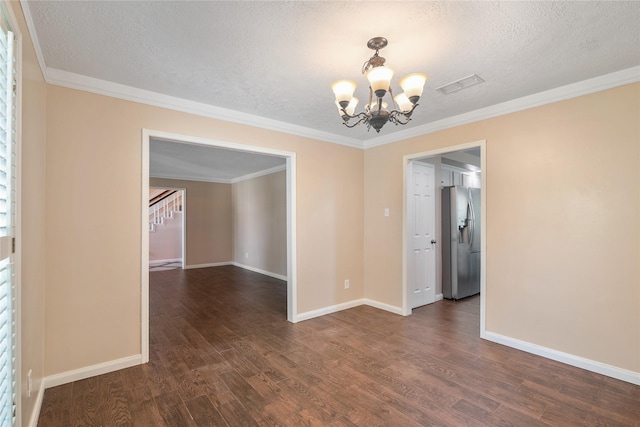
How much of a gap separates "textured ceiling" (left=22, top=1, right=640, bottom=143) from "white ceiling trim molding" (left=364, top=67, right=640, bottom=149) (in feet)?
0.28

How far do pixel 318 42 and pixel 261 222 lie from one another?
5.68m

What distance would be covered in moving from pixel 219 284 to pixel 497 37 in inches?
227

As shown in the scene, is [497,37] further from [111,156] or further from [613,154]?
[111,156]

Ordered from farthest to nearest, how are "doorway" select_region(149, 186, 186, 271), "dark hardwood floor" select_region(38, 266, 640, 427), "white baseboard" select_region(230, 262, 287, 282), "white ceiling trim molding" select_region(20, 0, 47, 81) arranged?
"doorway" select_region(149, 186, 186, 271)
"white baseboard" select_region(230, 262, 287, 282)
"dark hardwood floor" select_region(38, 266, 640, 427)
"white ceiling trim molding" select_region(20, 0, 47, 81)

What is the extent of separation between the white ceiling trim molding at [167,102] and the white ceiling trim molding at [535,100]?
4.41 ft

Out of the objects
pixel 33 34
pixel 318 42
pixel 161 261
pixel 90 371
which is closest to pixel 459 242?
pixel 318 42

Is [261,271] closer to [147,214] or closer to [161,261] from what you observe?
[161,261]

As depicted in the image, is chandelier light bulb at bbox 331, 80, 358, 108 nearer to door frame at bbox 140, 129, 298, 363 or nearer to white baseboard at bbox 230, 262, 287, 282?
door frame at bbox 140, 129, 298, 363

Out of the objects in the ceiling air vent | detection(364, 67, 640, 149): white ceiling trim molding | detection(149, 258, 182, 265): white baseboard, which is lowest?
detection(149, 258, 182, 265): white baseboard

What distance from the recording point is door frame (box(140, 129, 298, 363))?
9.09ft

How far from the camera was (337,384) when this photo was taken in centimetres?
241

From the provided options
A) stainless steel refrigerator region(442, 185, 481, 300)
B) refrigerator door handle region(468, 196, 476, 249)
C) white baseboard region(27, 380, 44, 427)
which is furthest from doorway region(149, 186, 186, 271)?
refrigerator door handle region(468, 196, 476, 249)

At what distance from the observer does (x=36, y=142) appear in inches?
80.4

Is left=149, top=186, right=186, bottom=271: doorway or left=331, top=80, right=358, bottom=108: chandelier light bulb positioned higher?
left=331, top=80, right=358, bottom=108: chandelier light bulb
